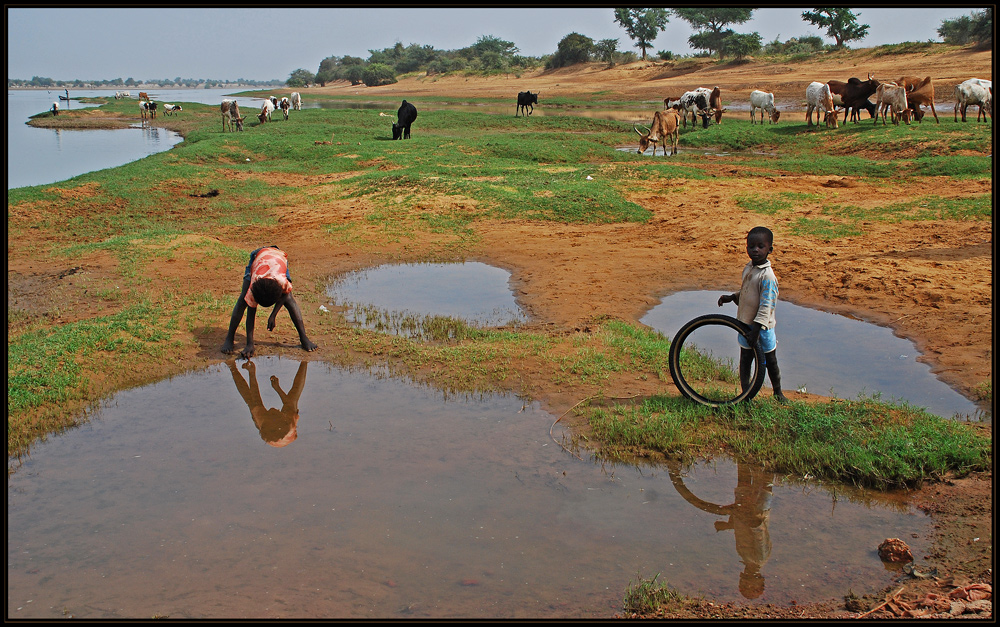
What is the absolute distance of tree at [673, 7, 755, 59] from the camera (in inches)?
2613

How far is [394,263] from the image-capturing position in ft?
37.0

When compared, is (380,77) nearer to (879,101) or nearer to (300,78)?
(300,78)

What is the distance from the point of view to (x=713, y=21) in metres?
68.8

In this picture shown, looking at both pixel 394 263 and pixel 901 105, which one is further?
pixel 901 105

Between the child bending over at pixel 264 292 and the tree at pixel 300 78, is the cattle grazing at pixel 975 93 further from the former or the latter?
the tree at pixel 300 78

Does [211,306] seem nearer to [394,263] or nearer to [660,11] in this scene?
[394,263]

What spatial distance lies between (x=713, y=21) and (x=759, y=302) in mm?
71656

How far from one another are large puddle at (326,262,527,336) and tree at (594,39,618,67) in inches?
2577

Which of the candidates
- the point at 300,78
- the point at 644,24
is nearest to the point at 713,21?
the point at 644,24

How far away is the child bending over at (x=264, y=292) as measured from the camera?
6.96 metres

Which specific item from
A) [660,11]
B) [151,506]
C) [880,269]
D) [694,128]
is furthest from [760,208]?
[660,11]

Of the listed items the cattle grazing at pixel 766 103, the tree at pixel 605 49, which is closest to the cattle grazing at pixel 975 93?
the cattle grazing at pixel 766 103

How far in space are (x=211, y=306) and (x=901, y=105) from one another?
24201 millimetres

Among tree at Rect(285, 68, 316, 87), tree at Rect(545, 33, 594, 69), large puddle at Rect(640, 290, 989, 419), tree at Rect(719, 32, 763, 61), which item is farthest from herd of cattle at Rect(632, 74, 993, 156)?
tree at Rect(285, 68, 316, 87)
